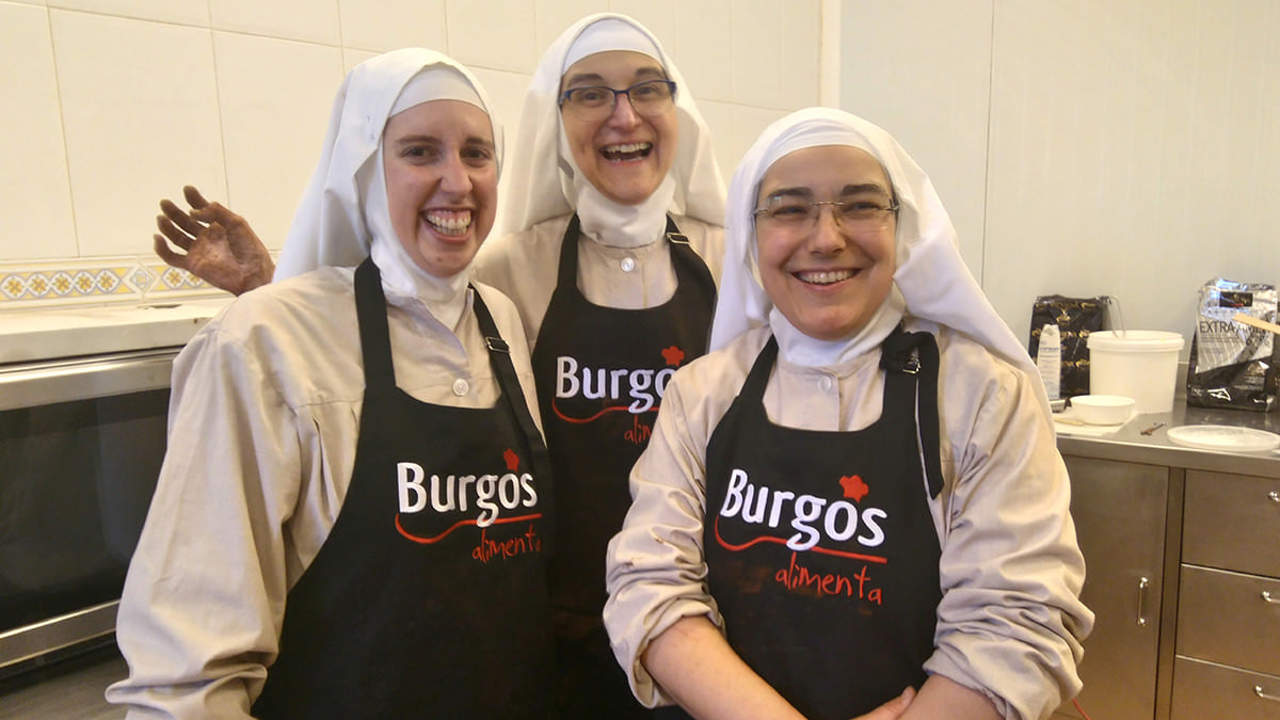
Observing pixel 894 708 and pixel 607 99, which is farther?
pixel 607 99

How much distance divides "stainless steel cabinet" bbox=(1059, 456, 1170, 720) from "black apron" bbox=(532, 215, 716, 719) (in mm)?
1604

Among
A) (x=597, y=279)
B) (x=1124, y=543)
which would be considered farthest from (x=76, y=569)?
(x=1124, y=543)

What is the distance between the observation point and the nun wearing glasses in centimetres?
124

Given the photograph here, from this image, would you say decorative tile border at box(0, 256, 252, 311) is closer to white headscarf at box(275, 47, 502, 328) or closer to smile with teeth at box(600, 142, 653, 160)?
white headscarf at box(275, 47, 502, 328)

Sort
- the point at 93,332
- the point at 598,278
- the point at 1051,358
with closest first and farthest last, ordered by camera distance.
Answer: the point at 93,332 → the point at 598,278 → the point at 1051,358

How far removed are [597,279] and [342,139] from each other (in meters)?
0.61

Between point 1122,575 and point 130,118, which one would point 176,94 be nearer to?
point 130,118

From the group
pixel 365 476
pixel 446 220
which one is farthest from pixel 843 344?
pixel 365 476

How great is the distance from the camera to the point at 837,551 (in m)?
1.33

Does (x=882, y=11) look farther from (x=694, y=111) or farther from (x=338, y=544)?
(x=338, y=544)

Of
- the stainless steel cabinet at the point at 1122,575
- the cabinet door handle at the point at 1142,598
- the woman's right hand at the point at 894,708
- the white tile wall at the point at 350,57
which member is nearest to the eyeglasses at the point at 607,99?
the white tile wall at the point at 350,57

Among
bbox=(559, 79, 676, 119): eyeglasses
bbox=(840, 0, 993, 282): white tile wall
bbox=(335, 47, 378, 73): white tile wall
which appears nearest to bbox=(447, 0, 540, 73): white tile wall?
Answer: bbox=(335, 47, 378, 73): white tile wall

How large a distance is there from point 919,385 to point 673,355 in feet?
1.88

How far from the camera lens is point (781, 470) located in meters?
1.41
